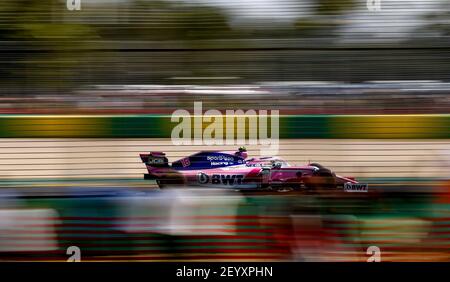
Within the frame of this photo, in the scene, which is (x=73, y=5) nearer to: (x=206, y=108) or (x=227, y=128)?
(x=206, y=108)

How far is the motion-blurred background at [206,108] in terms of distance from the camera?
→ 10.1ft

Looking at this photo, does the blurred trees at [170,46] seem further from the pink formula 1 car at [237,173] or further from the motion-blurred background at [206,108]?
the pink formula 1 car at [237,173]

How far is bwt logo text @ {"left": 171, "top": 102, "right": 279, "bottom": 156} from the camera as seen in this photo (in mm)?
3111

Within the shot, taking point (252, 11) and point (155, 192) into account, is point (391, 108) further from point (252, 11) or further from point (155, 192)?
point (155, 192)

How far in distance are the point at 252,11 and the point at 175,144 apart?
66 cm

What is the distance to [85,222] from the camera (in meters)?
3.14

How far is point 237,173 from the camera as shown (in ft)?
10.3

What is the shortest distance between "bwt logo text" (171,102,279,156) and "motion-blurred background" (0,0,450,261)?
4 centimetres

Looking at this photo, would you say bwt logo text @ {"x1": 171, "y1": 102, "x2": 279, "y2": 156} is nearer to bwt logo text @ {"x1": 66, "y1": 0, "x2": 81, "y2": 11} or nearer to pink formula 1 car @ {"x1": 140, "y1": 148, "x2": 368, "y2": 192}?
pink formula 1 car @ {"x1": 140, "y1": 148, "x2": 368, "y2": 192}

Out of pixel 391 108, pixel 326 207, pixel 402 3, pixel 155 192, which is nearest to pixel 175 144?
pixel 155 192

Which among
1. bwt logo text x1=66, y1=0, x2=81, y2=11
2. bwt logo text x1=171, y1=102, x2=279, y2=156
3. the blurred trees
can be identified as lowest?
bwt logo text x1=171, y1=102, x2=279, y2=156

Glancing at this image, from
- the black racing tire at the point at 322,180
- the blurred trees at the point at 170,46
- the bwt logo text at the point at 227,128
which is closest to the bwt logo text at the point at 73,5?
the blurred trees at the point at 170,46

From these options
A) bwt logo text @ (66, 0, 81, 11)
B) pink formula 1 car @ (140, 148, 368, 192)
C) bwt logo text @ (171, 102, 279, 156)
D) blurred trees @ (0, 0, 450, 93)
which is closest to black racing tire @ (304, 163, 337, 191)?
pink formula 1 car @ (140, 148, 368, 192)

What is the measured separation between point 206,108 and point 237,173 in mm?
311
